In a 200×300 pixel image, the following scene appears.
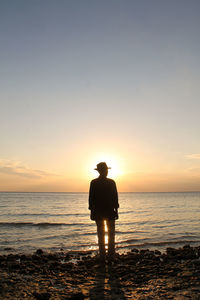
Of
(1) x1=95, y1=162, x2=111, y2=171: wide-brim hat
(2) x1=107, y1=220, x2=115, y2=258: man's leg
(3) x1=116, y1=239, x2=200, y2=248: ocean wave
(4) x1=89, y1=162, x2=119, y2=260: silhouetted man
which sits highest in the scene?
(1) x1=95, y1=162, x2=111, y2=171: wide-brim hat

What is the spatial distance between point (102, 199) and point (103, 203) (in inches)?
4.7

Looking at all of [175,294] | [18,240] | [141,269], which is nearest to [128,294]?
[175,294]

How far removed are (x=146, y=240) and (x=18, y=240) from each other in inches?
299

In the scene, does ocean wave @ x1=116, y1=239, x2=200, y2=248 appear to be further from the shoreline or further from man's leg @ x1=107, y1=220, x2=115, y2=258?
man's leg @ x1=107, y1=220, x2=115, y2=258

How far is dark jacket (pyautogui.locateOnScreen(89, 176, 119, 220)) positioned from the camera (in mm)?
7193

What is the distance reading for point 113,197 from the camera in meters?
7.28

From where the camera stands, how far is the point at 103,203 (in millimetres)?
7223

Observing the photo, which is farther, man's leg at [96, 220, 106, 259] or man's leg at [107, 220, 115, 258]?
man's leg at [107, 220, 115, 258]

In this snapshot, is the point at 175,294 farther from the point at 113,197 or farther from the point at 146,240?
the point at 146,240

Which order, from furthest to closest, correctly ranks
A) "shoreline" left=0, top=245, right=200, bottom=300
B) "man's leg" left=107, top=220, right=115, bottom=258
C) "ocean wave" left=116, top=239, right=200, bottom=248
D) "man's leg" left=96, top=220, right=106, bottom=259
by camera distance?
"ocean wave" left=116, top=239, right=200, bottom=248 < "man's leg" left=107, top=220, right=115, bottom=258 < "man's leg" left=96, top=220, right=106, bottom=259 < "shoreline" left=0, top=245, right=200, bottom=300

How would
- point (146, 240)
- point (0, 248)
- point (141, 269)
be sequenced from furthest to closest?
point (146, 240), point (0, 248), point (141, 269)

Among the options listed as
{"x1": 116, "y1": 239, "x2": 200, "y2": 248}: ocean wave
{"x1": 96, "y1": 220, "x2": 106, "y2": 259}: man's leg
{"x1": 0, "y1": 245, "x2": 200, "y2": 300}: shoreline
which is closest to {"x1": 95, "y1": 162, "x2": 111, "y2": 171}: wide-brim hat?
{"x1": 96, "y1": 220, "x2": 106, "y2": 259}: man's leg

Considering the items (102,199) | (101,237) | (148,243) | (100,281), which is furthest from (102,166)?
(148,243)

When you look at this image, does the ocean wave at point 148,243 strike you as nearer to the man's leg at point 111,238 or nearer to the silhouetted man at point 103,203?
the man's leg at point 111,238
